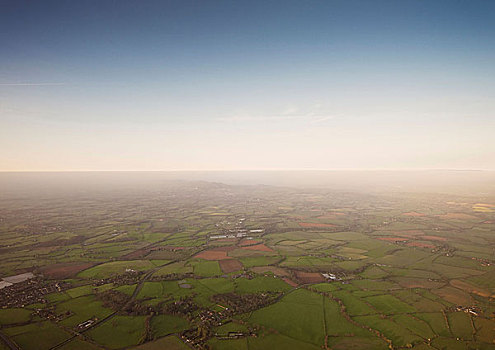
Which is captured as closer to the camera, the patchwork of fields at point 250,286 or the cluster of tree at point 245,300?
the patchwork of fields at point 250,286

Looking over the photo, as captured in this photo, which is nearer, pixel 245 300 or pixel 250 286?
pixel 245 300

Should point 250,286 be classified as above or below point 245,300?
below

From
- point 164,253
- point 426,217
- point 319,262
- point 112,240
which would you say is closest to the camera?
point 319,262

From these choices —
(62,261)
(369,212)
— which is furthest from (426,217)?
(62,261)

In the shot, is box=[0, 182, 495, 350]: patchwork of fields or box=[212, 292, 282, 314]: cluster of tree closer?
box=[0, 182, 495, 350]: patchwork of fields

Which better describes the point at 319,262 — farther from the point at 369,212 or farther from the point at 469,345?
the point at 369,212

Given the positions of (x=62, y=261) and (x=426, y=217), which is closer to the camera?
(x=62, y=261)

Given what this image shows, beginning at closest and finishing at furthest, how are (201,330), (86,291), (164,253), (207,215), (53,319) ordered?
(201,330)
(53,319)
(86,291)
(164,253)
(207,215)
